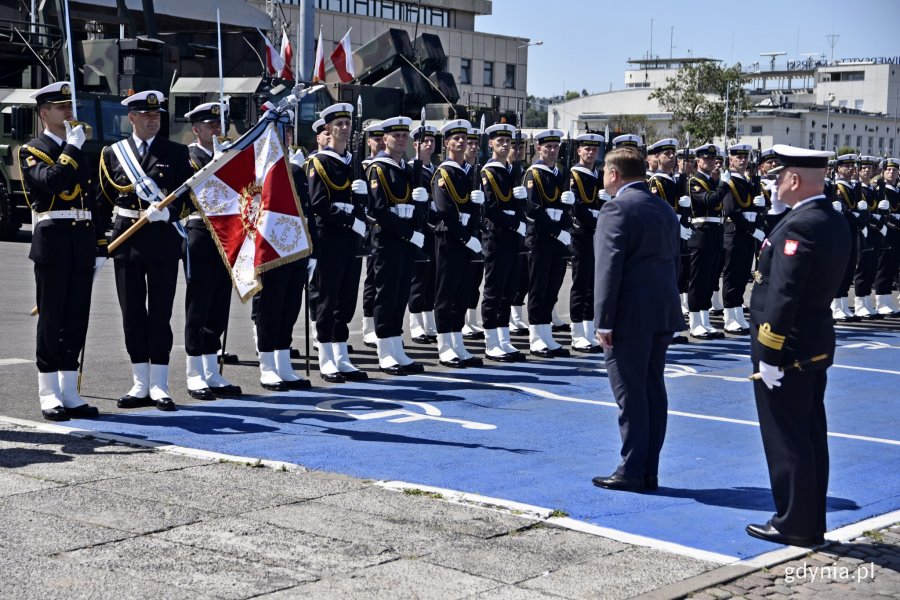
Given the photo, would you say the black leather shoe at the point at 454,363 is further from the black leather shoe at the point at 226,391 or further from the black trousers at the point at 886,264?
the black trousers at the point at 886,264

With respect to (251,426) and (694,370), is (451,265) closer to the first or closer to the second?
(694,370)

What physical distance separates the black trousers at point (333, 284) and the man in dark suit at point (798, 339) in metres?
4.95

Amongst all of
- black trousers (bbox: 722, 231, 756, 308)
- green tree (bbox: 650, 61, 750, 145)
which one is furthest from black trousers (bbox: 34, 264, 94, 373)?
green tree (bbox: 650, 61, 750, 145)

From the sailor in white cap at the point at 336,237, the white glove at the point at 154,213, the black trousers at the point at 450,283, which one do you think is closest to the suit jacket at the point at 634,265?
the white glove at the point at 154,213

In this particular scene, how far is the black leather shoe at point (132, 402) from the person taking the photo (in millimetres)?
8750

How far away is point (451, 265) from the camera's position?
1155 centimetres

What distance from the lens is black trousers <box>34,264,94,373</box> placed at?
8.23 meters

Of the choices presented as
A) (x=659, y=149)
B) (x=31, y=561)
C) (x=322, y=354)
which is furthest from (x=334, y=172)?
(x=31, y=561)

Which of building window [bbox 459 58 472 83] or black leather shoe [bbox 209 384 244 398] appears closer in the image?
black leather shoe [bbox 209 384 244 398]

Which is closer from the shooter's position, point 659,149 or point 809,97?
point 659,149

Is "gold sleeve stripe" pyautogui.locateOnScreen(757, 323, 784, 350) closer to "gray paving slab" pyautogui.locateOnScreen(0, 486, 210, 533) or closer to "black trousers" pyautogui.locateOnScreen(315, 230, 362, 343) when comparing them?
"gray paving slab" pyautogui.locateOnScreen(0, 486, 210, 533)

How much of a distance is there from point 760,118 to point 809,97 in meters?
35.4

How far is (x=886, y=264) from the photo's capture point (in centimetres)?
1683

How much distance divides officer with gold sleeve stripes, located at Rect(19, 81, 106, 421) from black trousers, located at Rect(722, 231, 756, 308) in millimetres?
7873
